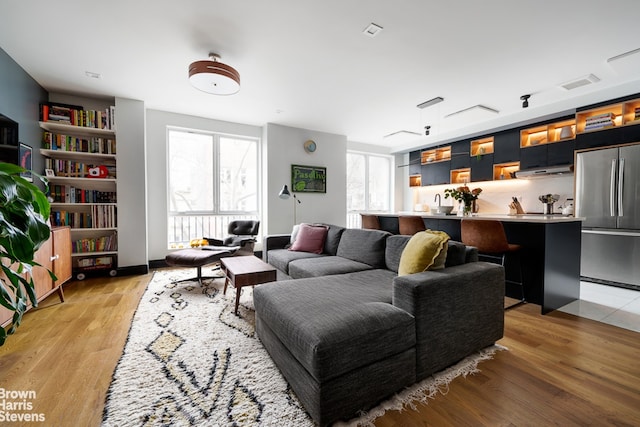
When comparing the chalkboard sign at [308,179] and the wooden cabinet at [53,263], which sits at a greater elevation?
the chalkboard sign at [308,179]

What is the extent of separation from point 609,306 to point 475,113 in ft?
10.7

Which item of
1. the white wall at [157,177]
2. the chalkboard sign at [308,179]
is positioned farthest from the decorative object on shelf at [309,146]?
the white wall at [157,177]

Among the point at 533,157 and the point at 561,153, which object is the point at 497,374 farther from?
the point at 533,157

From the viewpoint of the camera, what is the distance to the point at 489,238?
2.71 meters

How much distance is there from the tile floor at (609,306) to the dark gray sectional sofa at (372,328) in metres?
1.40

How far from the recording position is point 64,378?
1.60 m

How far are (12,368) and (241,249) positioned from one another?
8.51ft

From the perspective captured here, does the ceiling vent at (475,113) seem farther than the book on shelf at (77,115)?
Yes

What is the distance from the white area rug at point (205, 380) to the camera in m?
1.30

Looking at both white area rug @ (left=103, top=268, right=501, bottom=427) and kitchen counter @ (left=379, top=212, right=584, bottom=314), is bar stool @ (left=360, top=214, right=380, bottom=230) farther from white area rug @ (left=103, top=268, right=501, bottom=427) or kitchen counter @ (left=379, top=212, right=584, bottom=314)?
white area rug @ (left=103, top=268, right=501, bottom=427)

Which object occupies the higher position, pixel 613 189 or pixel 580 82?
pixel 580 82

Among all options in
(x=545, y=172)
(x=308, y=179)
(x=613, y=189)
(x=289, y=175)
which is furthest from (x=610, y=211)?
(x=289, y=175)

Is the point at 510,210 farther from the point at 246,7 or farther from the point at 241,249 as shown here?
the point at 246,7

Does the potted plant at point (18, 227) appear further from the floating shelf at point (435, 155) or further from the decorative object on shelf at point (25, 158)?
the floating shelf at point (435, 155)
